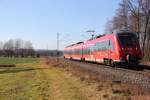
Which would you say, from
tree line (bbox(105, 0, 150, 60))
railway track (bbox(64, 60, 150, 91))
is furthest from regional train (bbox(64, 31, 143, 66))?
tree line (bbox(105, 0, 150, 60))

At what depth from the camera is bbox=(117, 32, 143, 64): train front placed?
33.9 meters

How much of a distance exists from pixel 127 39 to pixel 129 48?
3.28 feet

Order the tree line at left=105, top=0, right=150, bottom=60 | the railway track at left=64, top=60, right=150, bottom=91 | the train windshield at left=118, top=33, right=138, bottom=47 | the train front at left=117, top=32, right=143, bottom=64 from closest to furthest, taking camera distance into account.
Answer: the railway track at left=64, top=60, right=150, bottom=91
the train front at left=117, top=32, right=143, bottom=64
the train windshield at left=118, top=33, right=138, bottom=47
the tree line at left=105, top=0, right=150, bottom=60

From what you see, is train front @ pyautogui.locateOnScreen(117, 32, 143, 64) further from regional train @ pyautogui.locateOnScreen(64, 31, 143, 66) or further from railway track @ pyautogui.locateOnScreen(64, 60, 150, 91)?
railway track @ pyautogui.locateOnScreen(64, 60, 150, 91)

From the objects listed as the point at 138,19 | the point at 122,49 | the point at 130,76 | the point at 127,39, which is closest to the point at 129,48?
the point at 122,49

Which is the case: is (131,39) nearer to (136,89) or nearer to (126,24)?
(136,89)

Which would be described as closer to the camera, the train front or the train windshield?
the train front

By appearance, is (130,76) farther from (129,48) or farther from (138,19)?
(138,19)

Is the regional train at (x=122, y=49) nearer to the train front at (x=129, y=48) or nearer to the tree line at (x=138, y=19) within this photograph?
the train front at (x=129, y=48)

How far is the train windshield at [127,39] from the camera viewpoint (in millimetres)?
34906

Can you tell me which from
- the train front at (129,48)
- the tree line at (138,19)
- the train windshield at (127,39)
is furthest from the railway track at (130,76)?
the tree line at (138,19)

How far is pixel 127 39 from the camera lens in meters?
35.2

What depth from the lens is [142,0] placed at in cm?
6938

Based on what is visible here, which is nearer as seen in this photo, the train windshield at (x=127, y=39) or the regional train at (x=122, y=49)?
the regional train at (x=122, y=49)
